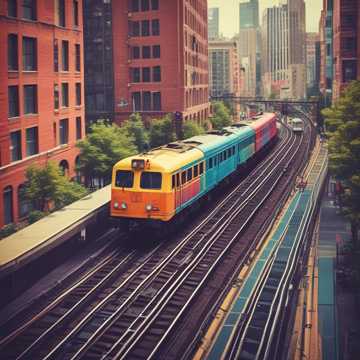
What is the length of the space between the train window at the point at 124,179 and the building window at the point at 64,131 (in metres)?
15.8

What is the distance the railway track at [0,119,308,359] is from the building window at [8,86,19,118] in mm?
11906

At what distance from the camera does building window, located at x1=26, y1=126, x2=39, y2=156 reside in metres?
32.9

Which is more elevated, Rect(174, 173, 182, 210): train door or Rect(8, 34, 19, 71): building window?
Rect(8, 34, 19, 71): building window

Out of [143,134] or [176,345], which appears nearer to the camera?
[176,345]

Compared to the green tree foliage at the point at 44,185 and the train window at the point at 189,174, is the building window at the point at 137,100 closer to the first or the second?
the green tree foliage at the point at 44,185

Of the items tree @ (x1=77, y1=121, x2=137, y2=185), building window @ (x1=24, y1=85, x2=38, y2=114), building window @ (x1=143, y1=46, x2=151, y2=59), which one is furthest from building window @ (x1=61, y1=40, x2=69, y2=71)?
building window @ (x1=143, y1=46, x2=151, y2=59)

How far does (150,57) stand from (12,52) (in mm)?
35600

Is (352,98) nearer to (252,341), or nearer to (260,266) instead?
(260,266)

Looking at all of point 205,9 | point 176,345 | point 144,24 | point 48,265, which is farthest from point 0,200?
point 205,9

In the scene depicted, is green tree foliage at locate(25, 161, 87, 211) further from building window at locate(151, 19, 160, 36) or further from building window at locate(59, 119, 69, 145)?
building window at locate(151, 19, 160, 36)

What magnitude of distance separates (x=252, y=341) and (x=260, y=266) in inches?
261

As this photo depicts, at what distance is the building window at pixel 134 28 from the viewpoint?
6462cm

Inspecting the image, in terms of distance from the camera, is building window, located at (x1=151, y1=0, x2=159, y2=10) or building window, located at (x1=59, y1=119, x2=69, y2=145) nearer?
building window, located at (x1=59, y1=119, x2=69, y2=145)

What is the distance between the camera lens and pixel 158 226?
23.6 meters
